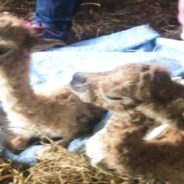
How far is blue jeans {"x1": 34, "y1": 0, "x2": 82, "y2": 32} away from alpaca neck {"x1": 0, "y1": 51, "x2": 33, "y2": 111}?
42.1 inches

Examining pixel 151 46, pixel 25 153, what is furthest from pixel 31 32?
pixel 151 46

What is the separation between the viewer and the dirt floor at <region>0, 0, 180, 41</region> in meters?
4.02

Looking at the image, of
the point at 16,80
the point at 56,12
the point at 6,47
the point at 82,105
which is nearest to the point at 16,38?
the point at 6,47

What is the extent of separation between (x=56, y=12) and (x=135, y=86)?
162cm

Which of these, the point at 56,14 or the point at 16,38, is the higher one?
the point at 16,38

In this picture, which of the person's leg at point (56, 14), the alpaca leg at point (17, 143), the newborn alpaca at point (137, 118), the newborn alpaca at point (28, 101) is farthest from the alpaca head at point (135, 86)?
the person's leg at point (56, 14)

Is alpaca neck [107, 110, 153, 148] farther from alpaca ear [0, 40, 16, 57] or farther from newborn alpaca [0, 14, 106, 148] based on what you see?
alpaca ear [0, 40, 16, 57]

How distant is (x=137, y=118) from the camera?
202 centimetres

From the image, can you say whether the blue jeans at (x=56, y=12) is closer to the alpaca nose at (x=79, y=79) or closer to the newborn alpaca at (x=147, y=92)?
the alpaca nose at (x=79, y=79)

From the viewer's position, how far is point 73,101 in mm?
2445

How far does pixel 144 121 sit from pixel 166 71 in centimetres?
18

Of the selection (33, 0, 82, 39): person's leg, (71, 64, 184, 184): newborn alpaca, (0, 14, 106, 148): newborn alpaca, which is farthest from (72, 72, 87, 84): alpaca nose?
(33, 0, 82, 39): person's leg

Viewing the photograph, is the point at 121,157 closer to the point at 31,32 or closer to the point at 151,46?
the point at 31,32

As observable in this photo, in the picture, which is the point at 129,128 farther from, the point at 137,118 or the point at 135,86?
the point at 135,86
